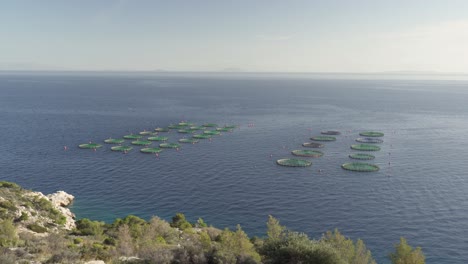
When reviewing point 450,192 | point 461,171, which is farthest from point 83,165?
point 461,171


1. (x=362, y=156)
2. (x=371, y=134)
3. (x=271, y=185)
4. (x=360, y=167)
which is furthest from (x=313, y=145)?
(x=271, y=185)

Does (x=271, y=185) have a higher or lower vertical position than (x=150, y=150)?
lower

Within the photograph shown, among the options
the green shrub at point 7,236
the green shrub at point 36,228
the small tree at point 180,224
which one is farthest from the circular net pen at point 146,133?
the green shrub at point 7,236

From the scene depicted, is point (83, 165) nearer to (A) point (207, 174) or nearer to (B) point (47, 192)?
(B) point (47, 192)

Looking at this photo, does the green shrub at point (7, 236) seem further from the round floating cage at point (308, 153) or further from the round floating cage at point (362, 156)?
the round floating cage at point (362, 156)

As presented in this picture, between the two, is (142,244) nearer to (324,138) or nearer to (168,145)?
(168,145)

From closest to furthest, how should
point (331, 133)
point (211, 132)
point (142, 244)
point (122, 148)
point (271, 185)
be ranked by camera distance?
point (142, 244) < point (271, 185) < point (122, 148) < point (331, 133) < point (211, 132)
